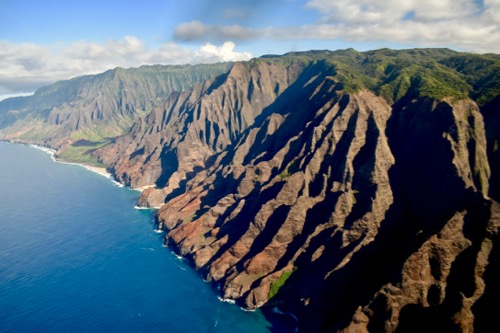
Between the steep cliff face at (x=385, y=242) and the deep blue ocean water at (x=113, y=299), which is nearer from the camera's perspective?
the steep cliff face at (x=385, y=242)

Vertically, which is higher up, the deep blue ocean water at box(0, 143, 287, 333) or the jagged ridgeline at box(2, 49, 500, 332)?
the jagged ridgeline at box(2, 49, 500, 332)

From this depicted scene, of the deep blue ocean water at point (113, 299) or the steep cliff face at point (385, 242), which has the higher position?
the steep cliff face at point (385, 242)

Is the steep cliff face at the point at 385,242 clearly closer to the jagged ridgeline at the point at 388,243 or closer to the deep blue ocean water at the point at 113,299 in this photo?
the jagged ridgeline at the point at 388,243

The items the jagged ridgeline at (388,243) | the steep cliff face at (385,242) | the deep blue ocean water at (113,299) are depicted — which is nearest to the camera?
the jagged ridgeline at (388,243)

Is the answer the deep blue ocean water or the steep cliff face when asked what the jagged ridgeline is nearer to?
the steep cliff face

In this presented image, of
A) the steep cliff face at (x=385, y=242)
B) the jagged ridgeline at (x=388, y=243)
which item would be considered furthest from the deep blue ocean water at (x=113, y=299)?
the steep cliff face at (x=385, y=242)

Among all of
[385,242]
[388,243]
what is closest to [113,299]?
[385,242]

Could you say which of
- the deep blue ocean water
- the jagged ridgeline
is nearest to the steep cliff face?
the jagged ridgeline

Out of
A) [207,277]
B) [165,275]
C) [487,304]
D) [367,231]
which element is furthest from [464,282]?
[165,275]

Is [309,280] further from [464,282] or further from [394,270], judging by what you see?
[464,282]

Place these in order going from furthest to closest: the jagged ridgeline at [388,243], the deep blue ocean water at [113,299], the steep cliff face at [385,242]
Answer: the deep blue ocean water at [113,299]
the steep cliff face at [385,242]
the jagged ridgeline at [388,243]

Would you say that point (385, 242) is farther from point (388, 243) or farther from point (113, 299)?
point (113, 299)
